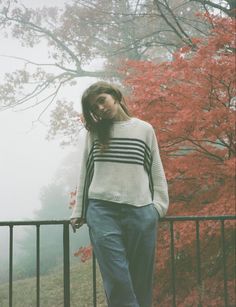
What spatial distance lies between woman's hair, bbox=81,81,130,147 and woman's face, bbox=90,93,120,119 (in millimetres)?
15

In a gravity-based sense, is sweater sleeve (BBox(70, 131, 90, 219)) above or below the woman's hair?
below

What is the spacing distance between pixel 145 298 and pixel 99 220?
0.52 metres

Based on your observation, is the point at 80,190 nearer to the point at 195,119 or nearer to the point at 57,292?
the point at 195,119

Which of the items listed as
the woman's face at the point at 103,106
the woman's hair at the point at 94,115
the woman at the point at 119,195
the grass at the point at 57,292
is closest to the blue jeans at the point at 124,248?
the woman at the point at 119,195

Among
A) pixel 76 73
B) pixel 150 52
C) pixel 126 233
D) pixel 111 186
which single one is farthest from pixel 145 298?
pixel 150 52

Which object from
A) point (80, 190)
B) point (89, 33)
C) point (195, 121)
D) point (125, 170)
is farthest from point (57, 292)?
point (125, 170)

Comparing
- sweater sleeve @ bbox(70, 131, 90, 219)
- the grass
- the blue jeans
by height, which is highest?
sweater sleeve @ bbox(70, 131, 90, 219)

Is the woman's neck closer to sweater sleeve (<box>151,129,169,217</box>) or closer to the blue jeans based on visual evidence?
sweater sleeve (<box>151,129,169,217</box>)

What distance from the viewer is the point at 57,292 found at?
11.3m

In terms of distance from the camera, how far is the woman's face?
221 cm

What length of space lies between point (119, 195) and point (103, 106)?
0.48m

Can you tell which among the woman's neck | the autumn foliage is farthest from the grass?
the woman's neck

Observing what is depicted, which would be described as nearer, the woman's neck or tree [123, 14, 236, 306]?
the woman's neck

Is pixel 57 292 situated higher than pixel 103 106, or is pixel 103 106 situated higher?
pixel 103 106
